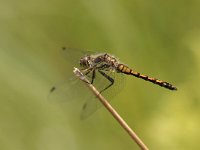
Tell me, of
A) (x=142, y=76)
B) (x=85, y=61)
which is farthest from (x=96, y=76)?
(x=142, y=76)

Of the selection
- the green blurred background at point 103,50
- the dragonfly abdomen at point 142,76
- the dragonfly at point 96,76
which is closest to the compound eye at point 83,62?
the dragonfly at point 96,76

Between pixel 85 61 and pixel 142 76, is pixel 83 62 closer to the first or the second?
pixel 85 61

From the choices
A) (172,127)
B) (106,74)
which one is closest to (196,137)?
(172,127)

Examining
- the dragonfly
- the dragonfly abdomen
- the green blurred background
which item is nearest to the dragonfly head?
the dragonfly

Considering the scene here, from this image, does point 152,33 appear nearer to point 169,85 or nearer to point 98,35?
point 98,35

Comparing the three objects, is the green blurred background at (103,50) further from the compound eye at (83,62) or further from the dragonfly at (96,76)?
the compound eye at (83,62)

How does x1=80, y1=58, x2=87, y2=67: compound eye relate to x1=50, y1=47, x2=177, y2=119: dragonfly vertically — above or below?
above

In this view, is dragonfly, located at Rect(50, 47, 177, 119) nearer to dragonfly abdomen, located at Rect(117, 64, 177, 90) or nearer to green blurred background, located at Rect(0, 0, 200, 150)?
dragonfly abdomen, located at Rect(117, 64, 177, 90)
